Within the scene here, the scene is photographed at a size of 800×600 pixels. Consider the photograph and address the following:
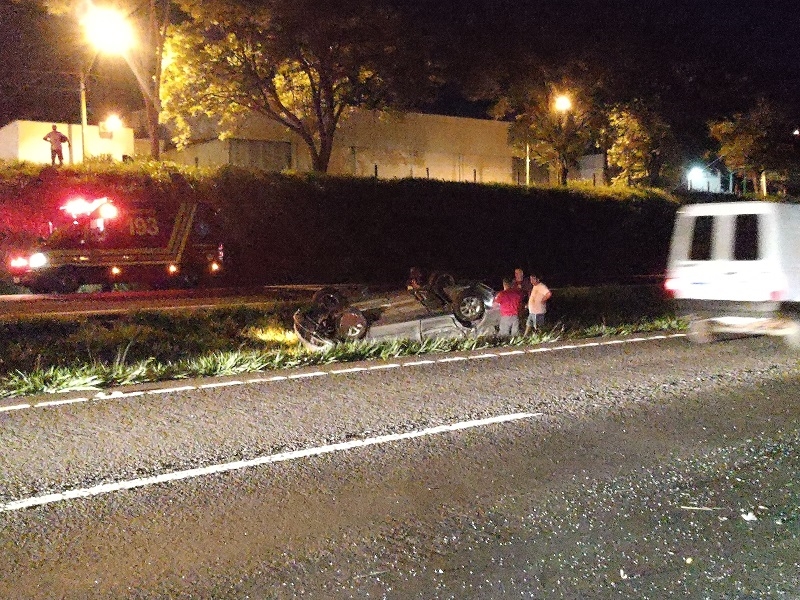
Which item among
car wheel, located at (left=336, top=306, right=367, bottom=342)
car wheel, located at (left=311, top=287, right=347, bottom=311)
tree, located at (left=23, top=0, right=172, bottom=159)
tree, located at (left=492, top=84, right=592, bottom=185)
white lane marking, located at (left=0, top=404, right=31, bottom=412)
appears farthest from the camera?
tree, located at (left=492, top=84, right=592, bottom=185)

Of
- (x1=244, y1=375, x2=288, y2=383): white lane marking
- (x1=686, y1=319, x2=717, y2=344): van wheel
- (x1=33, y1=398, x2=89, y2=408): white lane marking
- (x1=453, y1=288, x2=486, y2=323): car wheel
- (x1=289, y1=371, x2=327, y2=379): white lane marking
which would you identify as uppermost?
(x1=453, y1=288, x2=486, y2=323): car wheel

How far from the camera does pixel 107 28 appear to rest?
19.6 metres

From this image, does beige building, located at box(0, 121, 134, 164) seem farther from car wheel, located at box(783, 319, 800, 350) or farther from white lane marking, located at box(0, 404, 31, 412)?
car wheel, located at box(783, 319, 800, 350)

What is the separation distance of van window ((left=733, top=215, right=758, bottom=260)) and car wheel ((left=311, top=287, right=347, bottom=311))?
620 cm

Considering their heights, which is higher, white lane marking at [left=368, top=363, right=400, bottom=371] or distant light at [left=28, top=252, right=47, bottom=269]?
distant light at [left=28, top=252, right=47, bottom=269]

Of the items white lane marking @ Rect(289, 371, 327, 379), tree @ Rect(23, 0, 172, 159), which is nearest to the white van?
white lane marking @ Rect(289, 371, 327, 379)

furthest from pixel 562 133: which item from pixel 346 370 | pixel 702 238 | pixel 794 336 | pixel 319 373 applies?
pixel 319 373

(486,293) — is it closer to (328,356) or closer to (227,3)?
(328,356)

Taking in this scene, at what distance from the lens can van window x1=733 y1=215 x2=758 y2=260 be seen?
11461 mm

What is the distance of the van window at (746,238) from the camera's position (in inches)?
451

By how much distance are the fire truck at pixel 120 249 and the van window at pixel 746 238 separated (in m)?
15.9

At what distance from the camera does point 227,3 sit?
25.6 metres

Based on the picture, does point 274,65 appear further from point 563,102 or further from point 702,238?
point 702,238

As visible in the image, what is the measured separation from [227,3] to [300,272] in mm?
8765
